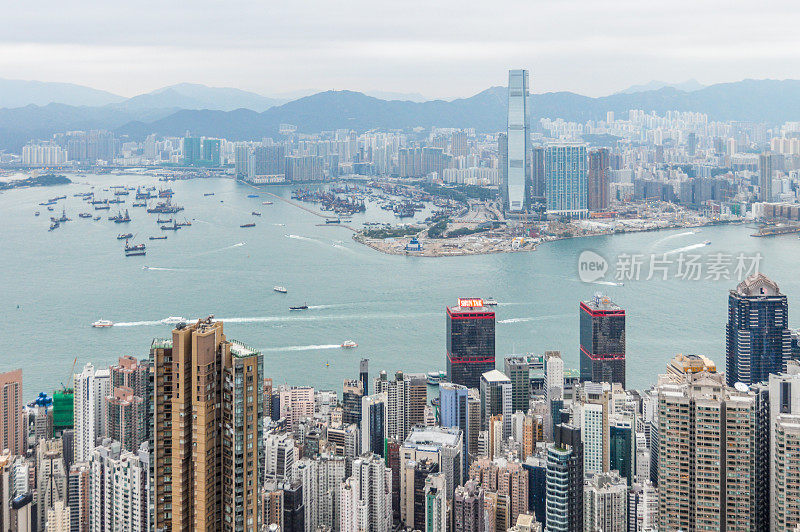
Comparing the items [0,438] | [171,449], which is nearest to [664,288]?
[0,438]

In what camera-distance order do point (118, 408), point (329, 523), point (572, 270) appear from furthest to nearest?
point (572, 270) < point (118, 408) < point (329, 523)

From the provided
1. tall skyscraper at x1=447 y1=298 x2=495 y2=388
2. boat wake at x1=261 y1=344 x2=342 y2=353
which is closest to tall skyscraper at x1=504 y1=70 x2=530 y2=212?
boat wake at x1=261 y1=344 x2=342 y2=353

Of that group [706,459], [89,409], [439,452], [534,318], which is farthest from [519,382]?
[706,459]

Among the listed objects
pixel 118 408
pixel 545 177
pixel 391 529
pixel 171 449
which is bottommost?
pixel 391 529

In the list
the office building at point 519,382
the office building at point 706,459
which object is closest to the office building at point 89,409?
the office building at point 519,382

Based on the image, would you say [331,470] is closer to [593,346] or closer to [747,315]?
[593,346]

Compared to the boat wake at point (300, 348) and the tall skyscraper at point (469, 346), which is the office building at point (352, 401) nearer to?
the tall skyscraper at point (469, 346)

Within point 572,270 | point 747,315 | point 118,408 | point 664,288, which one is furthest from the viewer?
point 572,270
